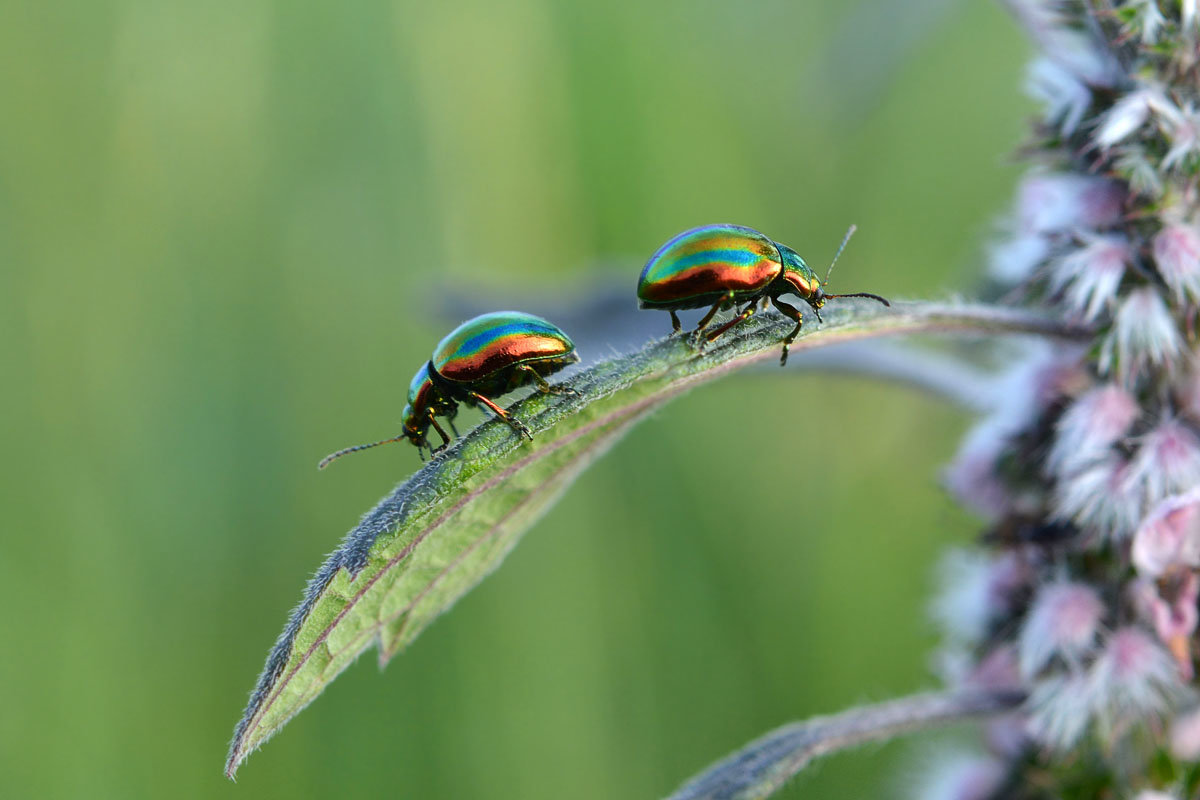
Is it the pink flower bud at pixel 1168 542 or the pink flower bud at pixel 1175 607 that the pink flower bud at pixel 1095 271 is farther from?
the pink flower bud at pixel 1175 607

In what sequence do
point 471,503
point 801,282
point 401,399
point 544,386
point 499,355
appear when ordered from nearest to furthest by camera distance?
point 471,503, point 544,386, point 499,355, point 801,282, point 401,399

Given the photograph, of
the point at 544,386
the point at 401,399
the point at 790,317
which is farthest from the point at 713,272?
the point at 401,399

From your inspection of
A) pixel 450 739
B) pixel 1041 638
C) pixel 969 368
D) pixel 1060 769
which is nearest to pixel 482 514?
pixel 1041 638

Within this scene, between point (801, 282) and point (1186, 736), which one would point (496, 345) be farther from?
point (1186, 736)

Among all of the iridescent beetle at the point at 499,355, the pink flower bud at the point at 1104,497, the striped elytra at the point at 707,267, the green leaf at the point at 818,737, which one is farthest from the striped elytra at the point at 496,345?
the pink flower bud at the point at 1104,497

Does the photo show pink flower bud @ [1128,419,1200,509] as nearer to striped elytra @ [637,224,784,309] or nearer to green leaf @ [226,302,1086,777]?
green leaf @ [226,302,1086,777]

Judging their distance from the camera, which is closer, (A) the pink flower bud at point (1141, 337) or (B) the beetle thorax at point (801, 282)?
(A) the pink flower bud at point (1141, 337)
